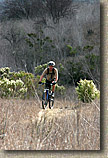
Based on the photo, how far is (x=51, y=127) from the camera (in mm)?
2752

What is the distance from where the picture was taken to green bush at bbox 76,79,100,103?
9.93ft

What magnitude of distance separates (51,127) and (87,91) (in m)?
0.74

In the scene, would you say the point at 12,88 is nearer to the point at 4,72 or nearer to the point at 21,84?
the point at 21,84

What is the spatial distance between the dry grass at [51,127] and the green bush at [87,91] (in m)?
0.09

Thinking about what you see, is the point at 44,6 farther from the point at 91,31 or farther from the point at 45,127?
the point at 45,127

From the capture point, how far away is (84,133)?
269 centimetres

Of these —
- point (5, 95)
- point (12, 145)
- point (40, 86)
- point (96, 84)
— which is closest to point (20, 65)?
point (5, 95)

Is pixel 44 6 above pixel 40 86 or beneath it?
above

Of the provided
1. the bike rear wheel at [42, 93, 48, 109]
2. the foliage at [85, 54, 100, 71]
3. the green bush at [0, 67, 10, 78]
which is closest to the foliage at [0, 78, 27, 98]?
the green bush at [0, 67, 10, 78]

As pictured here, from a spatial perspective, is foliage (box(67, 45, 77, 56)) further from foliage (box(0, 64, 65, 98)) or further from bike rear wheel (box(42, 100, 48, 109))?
bike rear wheel (box(42, 100, 48, 109))

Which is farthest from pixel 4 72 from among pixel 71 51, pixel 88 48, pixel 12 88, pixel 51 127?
pixel 51 127

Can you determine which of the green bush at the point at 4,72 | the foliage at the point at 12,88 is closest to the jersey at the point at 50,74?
the foliage at the point at 12,88

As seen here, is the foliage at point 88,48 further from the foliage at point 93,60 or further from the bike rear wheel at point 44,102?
the bike rear wheel at point 44,102

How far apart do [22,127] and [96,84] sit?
3.49ft
